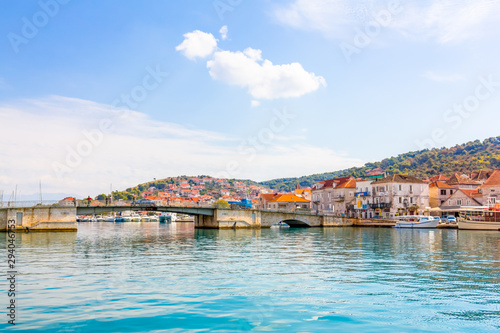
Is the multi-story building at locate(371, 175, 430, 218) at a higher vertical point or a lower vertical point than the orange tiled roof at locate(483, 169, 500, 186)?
lower

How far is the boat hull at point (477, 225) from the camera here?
6925 centimetres

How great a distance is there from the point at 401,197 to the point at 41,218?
71.1m

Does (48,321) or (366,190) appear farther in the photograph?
(366,190)

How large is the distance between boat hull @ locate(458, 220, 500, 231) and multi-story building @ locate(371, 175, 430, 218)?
61.9 feet

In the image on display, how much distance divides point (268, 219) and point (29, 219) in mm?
41771

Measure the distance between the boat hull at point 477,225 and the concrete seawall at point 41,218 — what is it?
64058 millimetres

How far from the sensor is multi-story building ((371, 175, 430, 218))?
92000 millimetres

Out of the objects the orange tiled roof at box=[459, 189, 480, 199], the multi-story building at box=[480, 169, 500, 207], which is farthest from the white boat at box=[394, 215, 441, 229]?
the orange tiled roof at box=[459, 189, 480, 199]

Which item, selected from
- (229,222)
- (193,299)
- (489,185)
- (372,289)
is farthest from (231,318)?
(489,185)

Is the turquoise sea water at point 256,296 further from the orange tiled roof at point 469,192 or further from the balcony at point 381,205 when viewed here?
the orange tiled roof at point 469,192

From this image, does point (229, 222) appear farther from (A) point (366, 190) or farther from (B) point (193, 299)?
(B) point (193, 299)

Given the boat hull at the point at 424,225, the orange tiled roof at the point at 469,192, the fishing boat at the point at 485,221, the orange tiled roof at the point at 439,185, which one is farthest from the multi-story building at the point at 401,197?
the fishing boat at the point at 485,221

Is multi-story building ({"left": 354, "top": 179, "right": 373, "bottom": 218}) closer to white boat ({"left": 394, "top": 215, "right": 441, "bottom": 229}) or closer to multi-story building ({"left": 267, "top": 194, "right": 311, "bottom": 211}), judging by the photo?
white boat ({"left": 394, "top": 215, "right": 441, "bottom": 229})

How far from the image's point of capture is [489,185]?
85.6 meters
